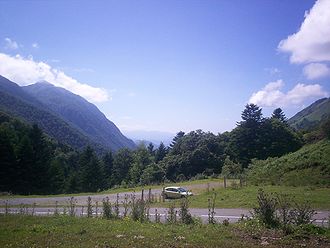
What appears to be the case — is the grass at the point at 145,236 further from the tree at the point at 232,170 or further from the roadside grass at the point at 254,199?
the tree at the point at 232,170

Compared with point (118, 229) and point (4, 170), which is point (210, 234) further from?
point (4, 170)

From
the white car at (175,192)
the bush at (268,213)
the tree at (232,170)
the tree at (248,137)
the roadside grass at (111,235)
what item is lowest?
the white car at (175,192)

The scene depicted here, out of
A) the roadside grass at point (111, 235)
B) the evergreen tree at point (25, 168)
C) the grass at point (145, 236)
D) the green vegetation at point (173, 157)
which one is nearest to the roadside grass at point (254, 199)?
the grass at point (145, 236)

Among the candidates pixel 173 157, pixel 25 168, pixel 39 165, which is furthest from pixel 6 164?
pixel 173 157

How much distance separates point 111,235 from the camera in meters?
12.4

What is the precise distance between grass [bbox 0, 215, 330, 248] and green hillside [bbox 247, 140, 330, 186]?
20.5 metres

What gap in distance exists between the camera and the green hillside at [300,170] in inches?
1259

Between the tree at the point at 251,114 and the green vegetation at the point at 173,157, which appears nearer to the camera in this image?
the green vegetation at the point at 173,157

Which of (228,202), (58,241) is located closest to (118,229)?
(58,241)

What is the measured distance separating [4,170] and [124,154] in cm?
6085

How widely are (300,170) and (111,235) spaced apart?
28170 millimetres

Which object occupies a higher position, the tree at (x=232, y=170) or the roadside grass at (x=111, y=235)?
the tree at (x=232, y=170)

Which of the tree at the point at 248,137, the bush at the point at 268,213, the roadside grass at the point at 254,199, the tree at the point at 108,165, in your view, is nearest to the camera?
the bush at the point at 268,213

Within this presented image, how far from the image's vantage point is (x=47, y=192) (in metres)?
68.4
